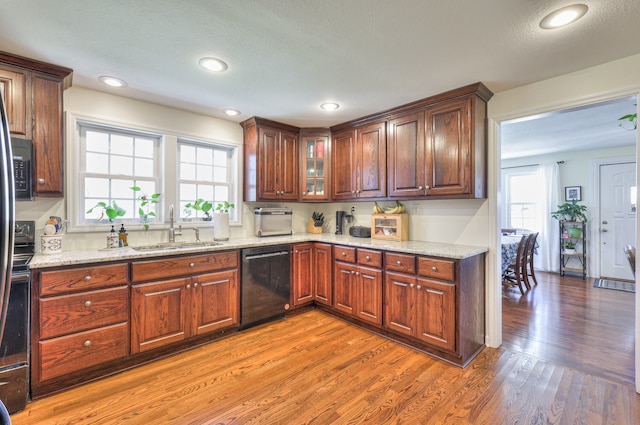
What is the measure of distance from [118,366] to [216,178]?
83.1 inches

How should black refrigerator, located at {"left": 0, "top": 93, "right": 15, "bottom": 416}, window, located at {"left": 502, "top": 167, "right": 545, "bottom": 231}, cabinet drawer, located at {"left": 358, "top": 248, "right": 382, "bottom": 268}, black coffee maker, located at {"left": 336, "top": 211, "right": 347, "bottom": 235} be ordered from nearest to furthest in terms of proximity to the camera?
black refrigerator, located at {"left": 0, "top": 93, "right": 15, "bottom": 416}
cabinet drawer, located at {"left": 358, "top": 248, "right": 382, "bottom": 268}
black coffee maker, located at {"left": 336, "top": 211, "right": 347, "bottom": 235}
window, located at {"left": 502, "top": 167, "right": 545, "bottom": 231}

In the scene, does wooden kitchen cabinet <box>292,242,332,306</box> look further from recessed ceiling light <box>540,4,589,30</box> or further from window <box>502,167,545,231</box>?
window <box>502,167,545,231</box>

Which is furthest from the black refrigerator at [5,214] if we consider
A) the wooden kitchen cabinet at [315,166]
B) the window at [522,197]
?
the window at [522,197]

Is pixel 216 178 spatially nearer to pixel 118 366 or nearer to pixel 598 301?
pixel 118 366

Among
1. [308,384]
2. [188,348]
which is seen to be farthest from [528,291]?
[188,348]

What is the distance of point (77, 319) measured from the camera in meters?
2.10

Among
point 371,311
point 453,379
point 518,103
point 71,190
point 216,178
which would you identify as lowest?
point 453,379

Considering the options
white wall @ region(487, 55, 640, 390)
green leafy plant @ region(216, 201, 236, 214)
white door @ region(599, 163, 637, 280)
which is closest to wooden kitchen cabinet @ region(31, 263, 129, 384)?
green leafy plant @ region(216, 201, 236, 214)

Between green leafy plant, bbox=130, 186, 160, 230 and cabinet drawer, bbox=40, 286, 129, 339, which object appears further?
green leafy plant, bbox=130, 186, 160, 230

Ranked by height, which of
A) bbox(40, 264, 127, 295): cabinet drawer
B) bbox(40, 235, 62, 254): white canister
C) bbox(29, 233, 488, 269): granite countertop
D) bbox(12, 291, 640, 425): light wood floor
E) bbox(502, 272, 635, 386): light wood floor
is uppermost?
bbox(40, 235, 62, 254): white canister

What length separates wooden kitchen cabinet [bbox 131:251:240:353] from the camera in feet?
7.81

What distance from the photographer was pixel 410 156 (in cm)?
302

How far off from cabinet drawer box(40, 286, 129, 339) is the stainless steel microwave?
79cm

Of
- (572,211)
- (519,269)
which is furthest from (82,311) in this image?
(572,211)
